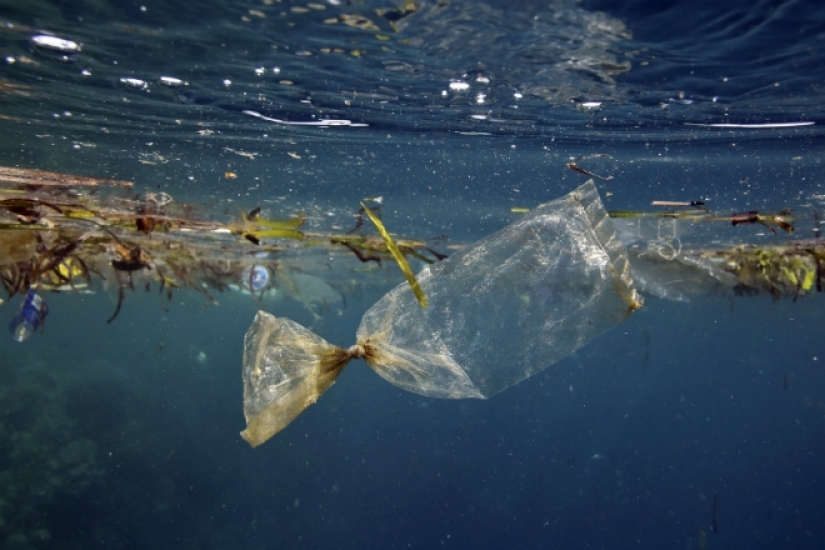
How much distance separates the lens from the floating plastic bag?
11.3ft

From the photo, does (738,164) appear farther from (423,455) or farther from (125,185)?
(423,455)

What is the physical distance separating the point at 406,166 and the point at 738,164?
24.6ft

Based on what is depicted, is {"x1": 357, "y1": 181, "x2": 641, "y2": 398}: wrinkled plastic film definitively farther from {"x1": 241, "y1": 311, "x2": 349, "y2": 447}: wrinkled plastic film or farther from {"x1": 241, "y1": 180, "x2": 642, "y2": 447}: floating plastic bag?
{"x1": 241, "y1": 311, "x2": 349, "y2": 447}: wrinkled plastic film

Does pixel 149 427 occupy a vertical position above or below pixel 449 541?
above

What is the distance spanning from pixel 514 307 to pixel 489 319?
7.5 inches

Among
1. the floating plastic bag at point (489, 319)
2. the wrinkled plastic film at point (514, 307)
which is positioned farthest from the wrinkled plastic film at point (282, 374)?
the wrinkled plastic film at point (514, 307)

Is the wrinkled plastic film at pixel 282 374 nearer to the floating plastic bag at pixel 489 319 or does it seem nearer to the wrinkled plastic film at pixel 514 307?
the floating plastic bag at pixel 489 319

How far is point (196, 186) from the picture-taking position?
13.2 m

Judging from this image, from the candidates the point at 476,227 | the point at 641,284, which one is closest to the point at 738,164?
the point at 641,284

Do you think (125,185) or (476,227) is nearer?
(125,185)

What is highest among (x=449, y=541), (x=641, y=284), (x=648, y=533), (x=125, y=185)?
(x=125, y=185)

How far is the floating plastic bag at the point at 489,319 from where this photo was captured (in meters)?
3.44

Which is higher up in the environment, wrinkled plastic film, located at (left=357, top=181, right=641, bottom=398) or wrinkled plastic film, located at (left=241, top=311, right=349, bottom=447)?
wrinkled plastic film, located at (left=357, top=181, right=641, bottom=398)

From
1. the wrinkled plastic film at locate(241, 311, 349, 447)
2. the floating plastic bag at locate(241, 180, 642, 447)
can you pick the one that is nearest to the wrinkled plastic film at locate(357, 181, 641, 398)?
the floating plastic bag at locate(241, 180, 642, 447)
